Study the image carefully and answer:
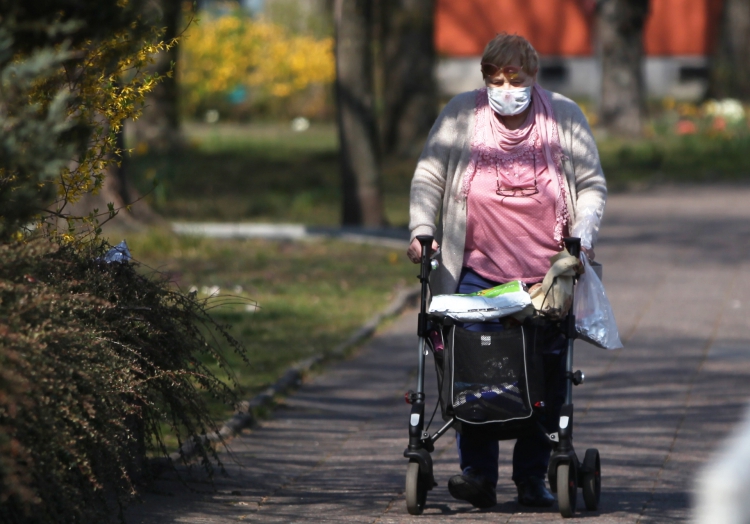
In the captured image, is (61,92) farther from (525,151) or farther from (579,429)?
(579,429)

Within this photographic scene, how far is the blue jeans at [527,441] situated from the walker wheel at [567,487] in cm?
16

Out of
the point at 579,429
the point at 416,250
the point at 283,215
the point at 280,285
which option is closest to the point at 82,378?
the point at 416,250

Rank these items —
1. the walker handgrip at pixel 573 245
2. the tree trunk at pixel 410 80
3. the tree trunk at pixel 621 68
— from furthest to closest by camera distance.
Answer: the tree trunk at pixel 621 68 → the tree trunk at pixel 410 80 → the walker handgrip at pixel 573 245

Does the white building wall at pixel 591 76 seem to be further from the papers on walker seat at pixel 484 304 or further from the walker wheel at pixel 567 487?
the walker wheel at pixel 567 487

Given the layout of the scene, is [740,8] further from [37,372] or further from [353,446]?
[37,372]

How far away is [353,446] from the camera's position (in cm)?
650

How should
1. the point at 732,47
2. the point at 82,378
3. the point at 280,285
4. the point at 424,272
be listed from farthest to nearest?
1. the point at 732,47
2. the point at 280,285
3. the point at 424,272
4. the point at 82,378

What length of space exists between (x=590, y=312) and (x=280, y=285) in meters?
6.11

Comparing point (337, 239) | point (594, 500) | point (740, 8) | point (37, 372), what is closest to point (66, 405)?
point (37, 372)

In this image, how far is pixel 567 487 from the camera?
499cm

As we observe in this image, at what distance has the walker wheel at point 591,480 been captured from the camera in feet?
16.8

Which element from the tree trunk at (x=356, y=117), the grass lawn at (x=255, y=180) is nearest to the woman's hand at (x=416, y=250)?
the grass lawn at (x=255, y=180)

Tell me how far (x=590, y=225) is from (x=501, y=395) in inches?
31.4

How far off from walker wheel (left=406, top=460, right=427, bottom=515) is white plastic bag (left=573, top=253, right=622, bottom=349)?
854 mm
